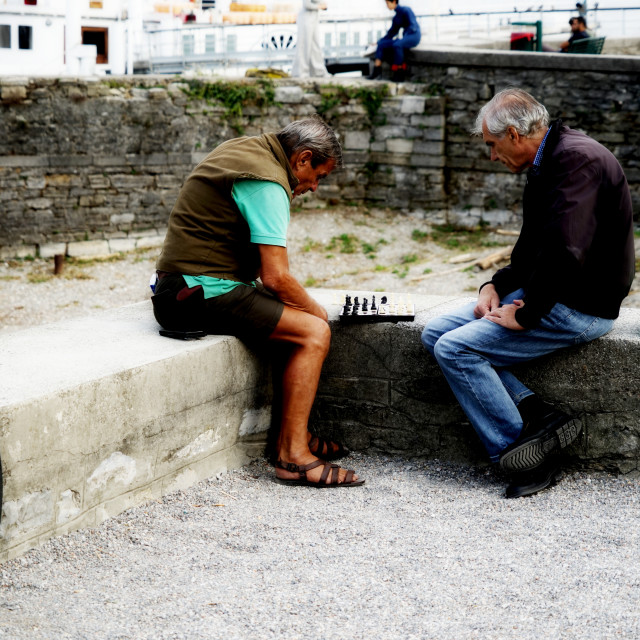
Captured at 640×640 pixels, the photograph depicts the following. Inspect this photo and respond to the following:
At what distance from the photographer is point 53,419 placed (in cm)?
292

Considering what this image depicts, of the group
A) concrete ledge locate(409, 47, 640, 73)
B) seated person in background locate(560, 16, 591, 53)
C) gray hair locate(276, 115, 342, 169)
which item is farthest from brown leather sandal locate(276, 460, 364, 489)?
seated person in background locate(560, 16, 591, 53)

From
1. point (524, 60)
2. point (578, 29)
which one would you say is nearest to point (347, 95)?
point (524, 60)

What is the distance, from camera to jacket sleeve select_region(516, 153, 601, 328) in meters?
3.32

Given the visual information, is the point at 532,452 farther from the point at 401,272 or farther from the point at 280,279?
the point at 401,272

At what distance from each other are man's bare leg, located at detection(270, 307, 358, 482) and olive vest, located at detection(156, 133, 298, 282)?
1.05 feet

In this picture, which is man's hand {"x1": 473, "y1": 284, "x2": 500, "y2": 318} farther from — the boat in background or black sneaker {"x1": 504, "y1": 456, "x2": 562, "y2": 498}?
the boat in background

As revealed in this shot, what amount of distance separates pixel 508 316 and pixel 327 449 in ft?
3.61

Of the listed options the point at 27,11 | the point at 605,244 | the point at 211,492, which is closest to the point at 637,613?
the point at 605,244

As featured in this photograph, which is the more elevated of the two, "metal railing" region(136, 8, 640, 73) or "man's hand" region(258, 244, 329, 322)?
"metal railing" region(136, 8, 640, 73)

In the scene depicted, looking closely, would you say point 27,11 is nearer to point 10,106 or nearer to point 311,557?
point 10,106

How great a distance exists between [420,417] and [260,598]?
5.09 ft

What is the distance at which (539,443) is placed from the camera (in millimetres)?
3586

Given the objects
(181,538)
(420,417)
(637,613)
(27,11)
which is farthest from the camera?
(27,11)

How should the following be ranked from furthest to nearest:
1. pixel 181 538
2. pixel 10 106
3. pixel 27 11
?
pixel 27 11 → pixel 10 106 → pixel 181 538
